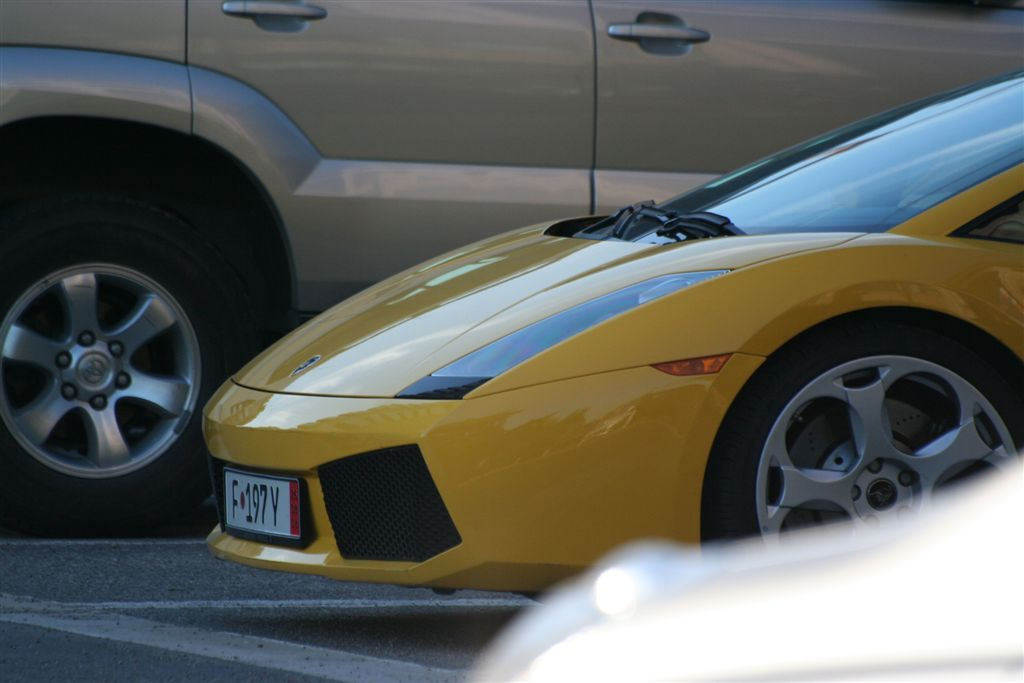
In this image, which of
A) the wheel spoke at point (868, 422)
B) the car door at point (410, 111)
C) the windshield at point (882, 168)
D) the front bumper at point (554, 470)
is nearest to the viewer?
the front bumper at point (554, 470)

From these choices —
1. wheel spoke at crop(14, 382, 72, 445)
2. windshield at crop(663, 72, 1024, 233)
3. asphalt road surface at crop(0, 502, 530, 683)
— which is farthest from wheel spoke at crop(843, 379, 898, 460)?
wheel spoke at crop(14, 382, 72, 445)

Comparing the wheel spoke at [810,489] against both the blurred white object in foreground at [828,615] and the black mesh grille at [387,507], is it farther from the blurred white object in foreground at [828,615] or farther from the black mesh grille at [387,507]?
the blurred white object in foreground at [828,615]

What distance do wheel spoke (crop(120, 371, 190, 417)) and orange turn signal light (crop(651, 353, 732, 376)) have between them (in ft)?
6.84

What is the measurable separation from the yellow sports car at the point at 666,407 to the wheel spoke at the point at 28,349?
1.31 meters

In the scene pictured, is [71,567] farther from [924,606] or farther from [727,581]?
[924,606]

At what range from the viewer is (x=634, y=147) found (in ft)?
17.9

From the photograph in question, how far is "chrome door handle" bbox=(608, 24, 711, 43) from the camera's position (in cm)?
541

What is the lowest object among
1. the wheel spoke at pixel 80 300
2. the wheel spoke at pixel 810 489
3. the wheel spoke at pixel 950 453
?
the wheel spoke at pixel 80 300

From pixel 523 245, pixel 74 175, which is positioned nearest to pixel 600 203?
pixel 523 245

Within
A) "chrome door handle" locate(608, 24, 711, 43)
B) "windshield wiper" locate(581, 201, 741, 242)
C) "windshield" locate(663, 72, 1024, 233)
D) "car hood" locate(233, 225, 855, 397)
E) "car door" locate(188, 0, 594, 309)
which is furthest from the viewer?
"chrome door handle" locate(608, 24, 711, 43)

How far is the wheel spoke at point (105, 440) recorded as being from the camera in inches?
199

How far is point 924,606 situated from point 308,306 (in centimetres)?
384

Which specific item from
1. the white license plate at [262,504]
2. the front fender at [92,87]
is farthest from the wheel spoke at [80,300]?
the white license plate at [262,504]

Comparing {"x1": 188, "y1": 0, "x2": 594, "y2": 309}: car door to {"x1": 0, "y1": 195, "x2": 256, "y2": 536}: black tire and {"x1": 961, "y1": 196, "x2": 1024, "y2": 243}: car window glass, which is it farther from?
{"x1": 961, "y1": 196, "x2": 1024, "y2": 243}: car window glass
